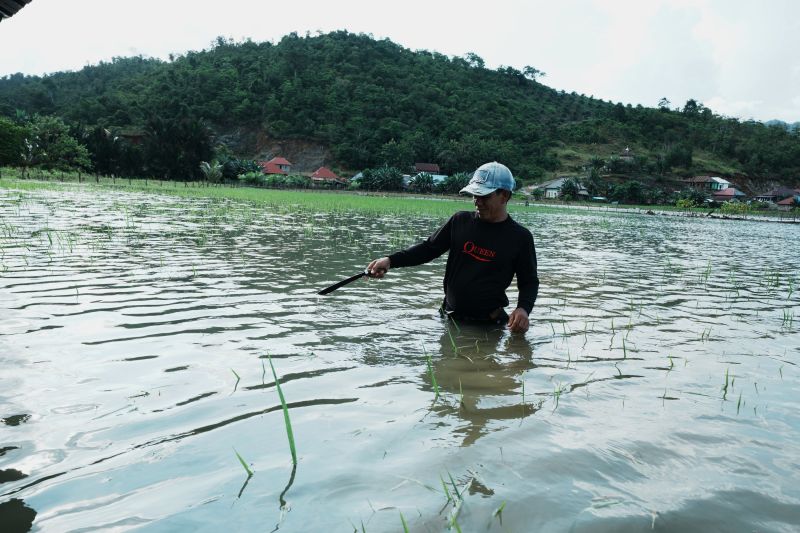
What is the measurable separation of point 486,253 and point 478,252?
0.07 m

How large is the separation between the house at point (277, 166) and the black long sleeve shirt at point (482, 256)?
89.5 metres

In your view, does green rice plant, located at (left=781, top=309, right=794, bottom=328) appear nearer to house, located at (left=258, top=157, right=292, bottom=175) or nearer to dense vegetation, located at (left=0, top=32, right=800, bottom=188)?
dense vegetation, located at (left=0, top=32, right=800, bottom=188)

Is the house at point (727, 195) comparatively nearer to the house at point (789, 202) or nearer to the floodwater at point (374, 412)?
the house at point (789, 202)

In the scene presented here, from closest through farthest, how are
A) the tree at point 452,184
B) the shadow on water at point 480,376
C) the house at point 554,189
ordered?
the shadow on water at point 480,376
the tree at point 452,184
the house at point 554,189

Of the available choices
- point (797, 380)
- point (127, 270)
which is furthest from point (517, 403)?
point (127, 270)

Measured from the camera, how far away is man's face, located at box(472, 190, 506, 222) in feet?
14.1

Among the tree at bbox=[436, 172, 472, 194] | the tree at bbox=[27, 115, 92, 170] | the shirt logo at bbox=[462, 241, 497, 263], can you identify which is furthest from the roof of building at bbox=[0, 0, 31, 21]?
the tree at bbox=[436, 172, 472, 194]

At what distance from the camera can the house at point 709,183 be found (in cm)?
9344

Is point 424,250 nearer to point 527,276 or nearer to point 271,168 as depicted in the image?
point 527,276

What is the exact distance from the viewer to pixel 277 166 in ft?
313

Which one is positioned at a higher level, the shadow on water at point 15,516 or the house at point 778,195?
the house at point 778,195

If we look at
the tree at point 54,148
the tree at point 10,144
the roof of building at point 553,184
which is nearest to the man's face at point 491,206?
the tree at point 10,144

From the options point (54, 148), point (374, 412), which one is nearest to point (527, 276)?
point (374, 412)

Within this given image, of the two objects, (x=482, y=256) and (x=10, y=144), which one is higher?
(x=10, y=144)
